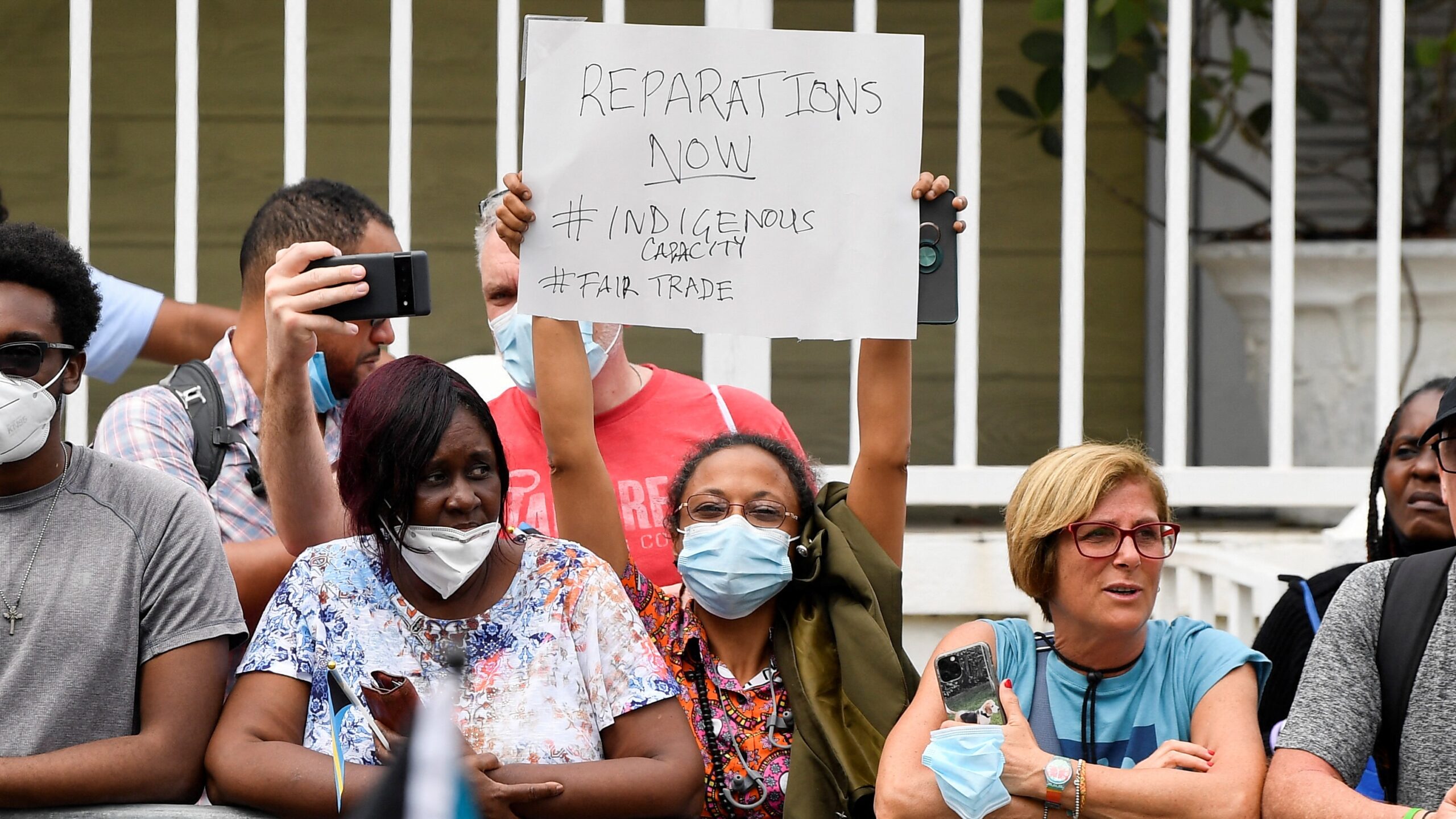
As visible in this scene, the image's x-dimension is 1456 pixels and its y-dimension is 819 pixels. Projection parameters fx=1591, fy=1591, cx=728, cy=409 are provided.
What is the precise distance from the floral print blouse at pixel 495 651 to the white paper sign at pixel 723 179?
0.57 m

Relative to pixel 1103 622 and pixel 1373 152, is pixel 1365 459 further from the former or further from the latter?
pixel 1103 622

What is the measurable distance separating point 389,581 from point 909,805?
103 cm

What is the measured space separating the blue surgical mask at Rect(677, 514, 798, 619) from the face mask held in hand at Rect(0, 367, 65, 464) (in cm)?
119

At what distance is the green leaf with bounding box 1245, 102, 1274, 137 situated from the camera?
552 centimetres

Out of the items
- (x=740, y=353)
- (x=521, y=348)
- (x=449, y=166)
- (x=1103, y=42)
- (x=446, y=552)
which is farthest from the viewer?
(x=449, y=166)

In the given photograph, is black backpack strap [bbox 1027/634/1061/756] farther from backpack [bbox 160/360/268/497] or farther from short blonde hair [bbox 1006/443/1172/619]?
backpack [bbox 160/360/268/497]

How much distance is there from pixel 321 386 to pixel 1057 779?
1799 mm

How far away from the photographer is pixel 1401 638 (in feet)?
9.05

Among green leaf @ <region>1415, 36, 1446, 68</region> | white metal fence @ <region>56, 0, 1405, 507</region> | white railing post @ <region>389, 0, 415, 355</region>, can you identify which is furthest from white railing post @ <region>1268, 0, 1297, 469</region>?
white railing post @ <region>389, 0, 415, 355</region>

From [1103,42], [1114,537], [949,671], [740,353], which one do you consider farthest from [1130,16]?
[949,671]

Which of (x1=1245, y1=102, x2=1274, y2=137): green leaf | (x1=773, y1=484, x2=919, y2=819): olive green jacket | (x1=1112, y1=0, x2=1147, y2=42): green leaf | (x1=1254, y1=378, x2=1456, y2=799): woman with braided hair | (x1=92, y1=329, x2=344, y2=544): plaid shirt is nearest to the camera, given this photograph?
(x1=773, y1=484, x2=919, y2=819): olive green jacket

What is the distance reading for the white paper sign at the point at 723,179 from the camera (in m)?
3.08

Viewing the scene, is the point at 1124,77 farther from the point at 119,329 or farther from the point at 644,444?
the point at 119,329

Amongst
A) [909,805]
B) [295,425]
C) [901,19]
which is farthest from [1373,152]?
[295,425]
